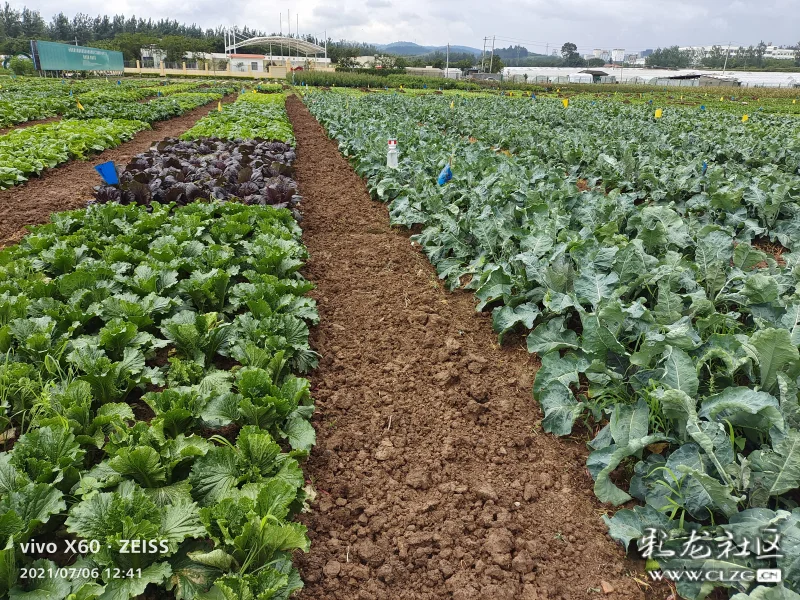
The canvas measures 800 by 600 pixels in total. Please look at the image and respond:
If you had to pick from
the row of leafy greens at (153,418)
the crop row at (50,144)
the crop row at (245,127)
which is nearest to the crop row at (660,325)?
the row of leafy greens at (153,418)

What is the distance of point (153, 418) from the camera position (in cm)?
270

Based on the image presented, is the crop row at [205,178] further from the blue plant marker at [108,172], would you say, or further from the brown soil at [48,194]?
the brown soil at [48,194]

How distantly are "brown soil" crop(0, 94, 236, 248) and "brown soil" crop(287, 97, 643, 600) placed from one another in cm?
439

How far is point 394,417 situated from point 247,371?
3.36 ft

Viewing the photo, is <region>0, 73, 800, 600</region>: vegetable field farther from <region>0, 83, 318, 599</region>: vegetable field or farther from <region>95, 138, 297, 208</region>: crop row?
<region>95, 138, 297, 208</region>: crop row

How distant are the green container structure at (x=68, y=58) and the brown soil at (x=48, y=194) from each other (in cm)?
3395

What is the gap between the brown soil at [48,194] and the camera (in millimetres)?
6371

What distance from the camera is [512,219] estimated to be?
5160mm

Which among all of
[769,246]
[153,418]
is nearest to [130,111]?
[153,418]

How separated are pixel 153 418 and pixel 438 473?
1.58m

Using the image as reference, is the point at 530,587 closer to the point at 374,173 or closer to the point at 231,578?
the point at 231,578

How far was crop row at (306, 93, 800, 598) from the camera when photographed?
214 centimetres

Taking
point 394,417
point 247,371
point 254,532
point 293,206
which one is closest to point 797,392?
point 394,417

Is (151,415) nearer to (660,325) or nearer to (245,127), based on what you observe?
(660,325)
